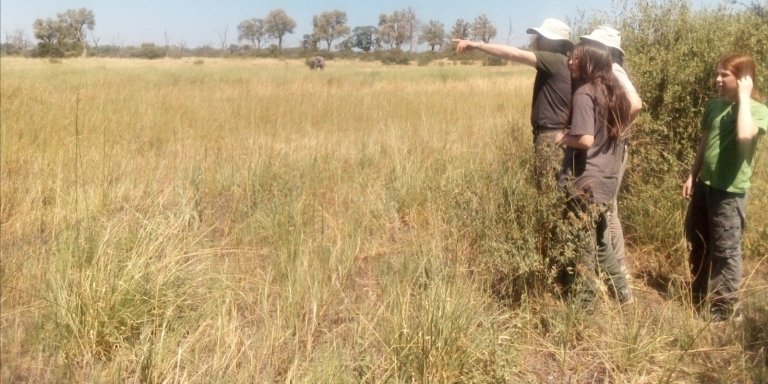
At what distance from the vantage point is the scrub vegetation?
2.58 meters

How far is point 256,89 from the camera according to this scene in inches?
547

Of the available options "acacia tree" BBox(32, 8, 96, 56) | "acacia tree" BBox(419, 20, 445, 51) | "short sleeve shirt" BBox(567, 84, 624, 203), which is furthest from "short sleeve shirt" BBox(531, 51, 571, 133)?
"acacia tree" BBox(419, 20, 445, 51)

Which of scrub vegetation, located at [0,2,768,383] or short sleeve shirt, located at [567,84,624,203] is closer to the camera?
scrub vegetation, located at [0,2,768,383]

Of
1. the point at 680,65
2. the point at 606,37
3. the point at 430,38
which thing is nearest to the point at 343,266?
the point at 606,37

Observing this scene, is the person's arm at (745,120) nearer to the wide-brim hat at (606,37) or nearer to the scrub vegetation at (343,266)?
the wide-brim hat at (606,37)

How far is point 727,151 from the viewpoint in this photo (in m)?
3.25

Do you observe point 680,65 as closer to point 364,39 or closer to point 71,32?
point 71,32

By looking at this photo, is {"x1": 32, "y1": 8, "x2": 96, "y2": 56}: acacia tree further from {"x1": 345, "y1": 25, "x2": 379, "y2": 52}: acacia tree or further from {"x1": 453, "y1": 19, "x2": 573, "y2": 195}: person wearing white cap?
{"x1": 345, "y1": 25, "x2": 379, "y2": 52}: acacia tree

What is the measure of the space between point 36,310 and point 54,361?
0.35 m

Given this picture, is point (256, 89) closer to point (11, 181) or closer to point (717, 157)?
point (11, 181)

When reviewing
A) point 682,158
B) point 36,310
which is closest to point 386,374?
point 36,310

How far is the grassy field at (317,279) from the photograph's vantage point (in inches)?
101

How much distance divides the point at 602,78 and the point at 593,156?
0.41 m

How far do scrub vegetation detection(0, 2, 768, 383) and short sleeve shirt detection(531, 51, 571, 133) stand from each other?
400mm
